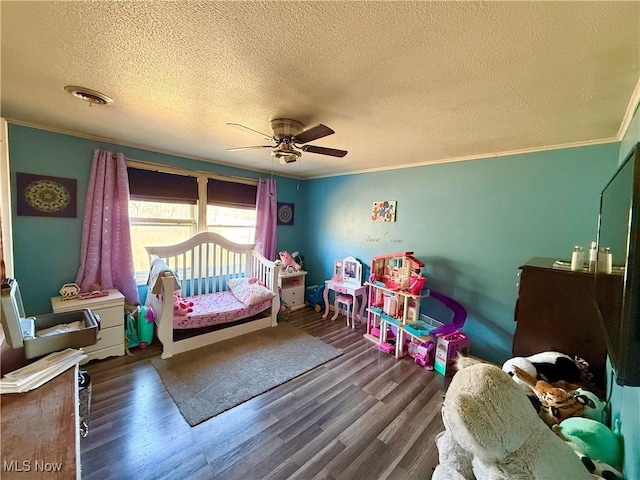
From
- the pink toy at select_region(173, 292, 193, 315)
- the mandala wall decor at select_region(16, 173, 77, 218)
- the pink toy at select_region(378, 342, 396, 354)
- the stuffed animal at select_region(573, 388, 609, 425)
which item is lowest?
the pink toy at select_region(378, 342, 396, 354)

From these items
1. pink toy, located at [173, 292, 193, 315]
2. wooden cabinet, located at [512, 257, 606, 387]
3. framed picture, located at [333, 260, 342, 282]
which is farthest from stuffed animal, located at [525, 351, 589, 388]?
pink toy, located at [173, 292, 193, 315]

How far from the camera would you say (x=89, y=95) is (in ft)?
5.26

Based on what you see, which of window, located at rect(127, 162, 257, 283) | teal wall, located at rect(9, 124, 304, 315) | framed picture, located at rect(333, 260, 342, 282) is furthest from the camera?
framed picture, located at rect(333, 260, 342, 282)

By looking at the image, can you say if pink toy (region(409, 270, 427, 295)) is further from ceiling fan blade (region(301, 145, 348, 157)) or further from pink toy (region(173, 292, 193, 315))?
pink toy (region(173, 292, 193, 315))

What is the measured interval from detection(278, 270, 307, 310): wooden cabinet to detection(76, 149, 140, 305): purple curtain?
1.94 m

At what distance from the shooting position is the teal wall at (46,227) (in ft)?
7.61

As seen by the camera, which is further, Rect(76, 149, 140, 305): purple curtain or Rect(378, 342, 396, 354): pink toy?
Rect(378, 342, 396, 354): pink toy

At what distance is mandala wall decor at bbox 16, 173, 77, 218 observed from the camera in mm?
2328

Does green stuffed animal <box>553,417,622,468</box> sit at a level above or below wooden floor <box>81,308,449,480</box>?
above

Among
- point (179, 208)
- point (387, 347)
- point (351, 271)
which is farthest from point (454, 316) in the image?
point (179, 208)

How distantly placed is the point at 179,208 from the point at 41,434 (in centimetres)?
291

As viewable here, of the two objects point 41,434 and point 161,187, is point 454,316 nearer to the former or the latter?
point 41,434

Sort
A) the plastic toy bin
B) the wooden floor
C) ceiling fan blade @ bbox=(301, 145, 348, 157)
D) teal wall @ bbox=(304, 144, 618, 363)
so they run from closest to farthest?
the plastic toy bin → the wooden floor → ceiling fan blade @ bbox=(301, 145, 348, 157) → teal wall @ bbox=(304, 144, 618, 363)

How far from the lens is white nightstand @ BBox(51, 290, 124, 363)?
7.69ft
